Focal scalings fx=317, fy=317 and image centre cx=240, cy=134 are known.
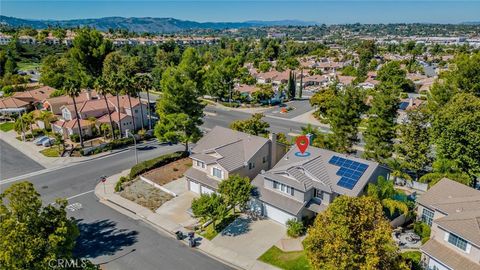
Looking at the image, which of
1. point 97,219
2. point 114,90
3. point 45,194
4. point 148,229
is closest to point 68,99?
point 114,90

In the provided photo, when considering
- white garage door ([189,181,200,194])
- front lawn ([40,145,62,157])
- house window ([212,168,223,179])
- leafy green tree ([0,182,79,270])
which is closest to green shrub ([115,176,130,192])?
white garage door ([189,181,200,194])

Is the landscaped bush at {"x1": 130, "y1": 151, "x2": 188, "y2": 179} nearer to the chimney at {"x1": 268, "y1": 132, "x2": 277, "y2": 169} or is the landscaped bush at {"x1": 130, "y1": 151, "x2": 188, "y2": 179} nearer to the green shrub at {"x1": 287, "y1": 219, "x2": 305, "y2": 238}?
the chimney at {"x1": 268, "y1": 132, "x2": 277, "y2": 169}

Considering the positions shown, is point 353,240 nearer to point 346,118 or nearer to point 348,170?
point 348,170

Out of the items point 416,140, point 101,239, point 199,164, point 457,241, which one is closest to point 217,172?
point 199,164

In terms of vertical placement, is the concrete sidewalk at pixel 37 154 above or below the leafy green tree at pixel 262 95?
below

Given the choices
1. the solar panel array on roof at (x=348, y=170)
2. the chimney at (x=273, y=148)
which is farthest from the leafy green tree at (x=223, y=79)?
the solar panel array on roof at (x=348, y=170)

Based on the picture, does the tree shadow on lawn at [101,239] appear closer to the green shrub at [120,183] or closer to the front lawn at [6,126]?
the green shrub at [120,183]

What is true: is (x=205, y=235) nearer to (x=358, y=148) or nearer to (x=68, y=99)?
(x=358, y=148)
